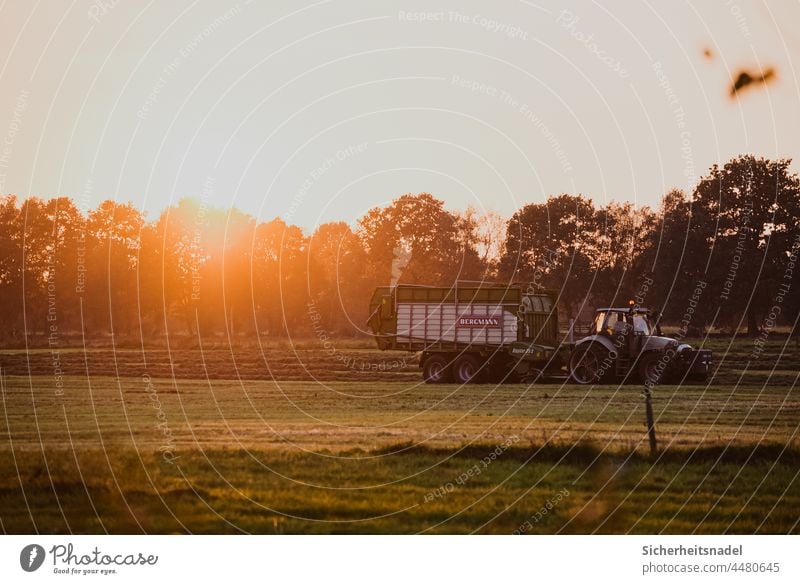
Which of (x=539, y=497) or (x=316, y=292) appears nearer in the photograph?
(x=539, y=497)

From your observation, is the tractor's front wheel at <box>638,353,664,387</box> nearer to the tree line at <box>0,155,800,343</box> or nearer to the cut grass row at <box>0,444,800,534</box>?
the cut grass row at <box>0,444,800,534</box>

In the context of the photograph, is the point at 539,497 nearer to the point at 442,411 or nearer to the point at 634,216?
the point at 442,411

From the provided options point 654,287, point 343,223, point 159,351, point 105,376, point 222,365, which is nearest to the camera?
point 105,376

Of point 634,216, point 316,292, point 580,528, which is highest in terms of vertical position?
point 634,216

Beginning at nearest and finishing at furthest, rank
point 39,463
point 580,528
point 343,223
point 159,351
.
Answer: point 580,528 < point 39,463 < point 159,351 < point 343,223

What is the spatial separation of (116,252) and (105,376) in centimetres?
1653

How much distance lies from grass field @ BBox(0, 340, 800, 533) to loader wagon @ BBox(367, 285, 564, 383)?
6.51m

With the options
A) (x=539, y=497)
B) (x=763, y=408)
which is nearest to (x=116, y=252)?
(x=763, y=408)

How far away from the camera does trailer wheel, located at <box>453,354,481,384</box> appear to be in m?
36.7

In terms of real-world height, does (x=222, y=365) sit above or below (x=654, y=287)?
below

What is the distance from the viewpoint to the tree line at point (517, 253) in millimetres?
53531

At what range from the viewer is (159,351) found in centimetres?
5503

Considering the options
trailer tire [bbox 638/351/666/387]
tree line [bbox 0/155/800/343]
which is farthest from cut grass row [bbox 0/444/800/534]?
tree line [bbox 0/155/800/343]

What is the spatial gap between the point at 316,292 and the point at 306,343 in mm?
4933
